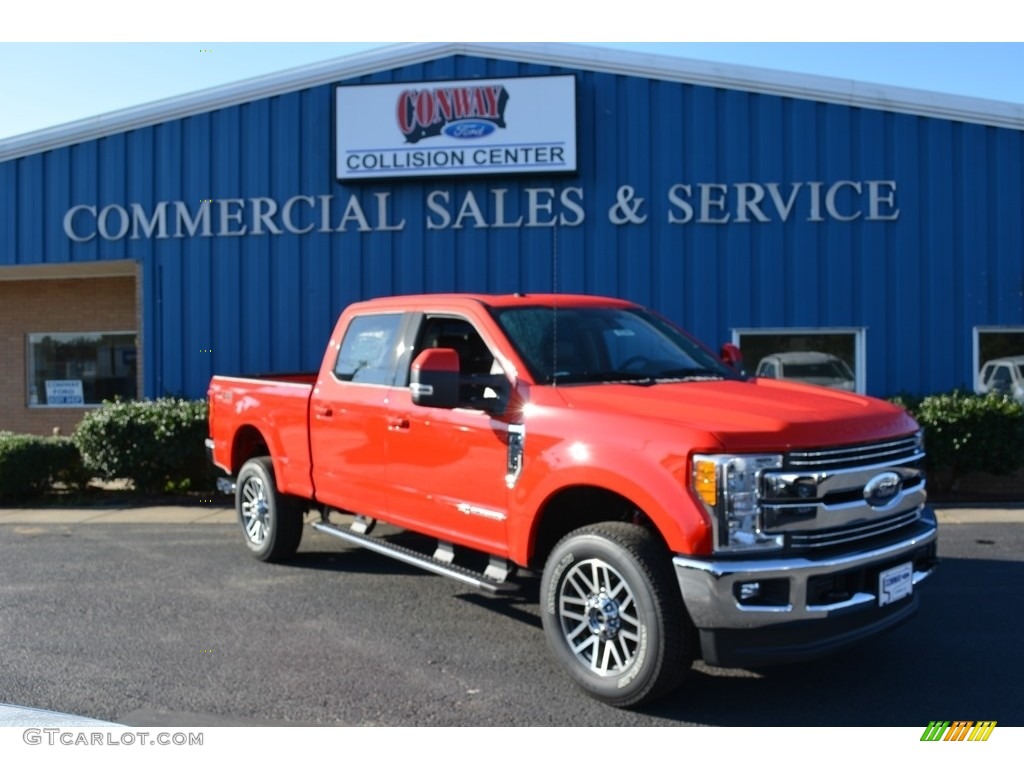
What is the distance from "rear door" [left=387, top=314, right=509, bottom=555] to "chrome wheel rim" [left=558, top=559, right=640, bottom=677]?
60 cm

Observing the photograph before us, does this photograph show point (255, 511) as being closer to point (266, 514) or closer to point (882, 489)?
point (266, 514)

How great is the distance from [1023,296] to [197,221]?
35.3 ft

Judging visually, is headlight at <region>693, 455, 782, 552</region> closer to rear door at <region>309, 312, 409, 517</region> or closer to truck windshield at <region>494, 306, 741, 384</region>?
truck windshield at <region>494, 306, 741, 384</region>

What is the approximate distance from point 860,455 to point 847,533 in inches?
14.3

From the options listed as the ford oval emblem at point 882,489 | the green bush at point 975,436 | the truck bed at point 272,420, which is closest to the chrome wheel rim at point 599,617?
the ford oval emblem at point 882,489

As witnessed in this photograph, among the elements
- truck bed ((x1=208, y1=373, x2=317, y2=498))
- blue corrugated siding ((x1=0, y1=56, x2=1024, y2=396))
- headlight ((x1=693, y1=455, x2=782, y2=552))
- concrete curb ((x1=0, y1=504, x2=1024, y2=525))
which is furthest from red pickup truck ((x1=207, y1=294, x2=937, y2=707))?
blue corrugated siding ((x1=0, y1=56, x2=1024, y2=396))

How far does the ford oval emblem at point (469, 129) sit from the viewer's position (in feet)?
40.2

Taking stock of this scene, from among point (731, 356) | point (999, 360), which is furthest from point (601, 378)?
point (999, 360)

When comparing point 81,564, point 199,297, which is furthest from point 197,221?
point 81,564

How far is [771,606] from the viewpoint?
404cm

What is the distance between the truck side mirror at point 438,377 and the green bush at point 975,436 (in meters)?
6.90

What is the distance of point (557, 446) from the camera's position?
4.73 metres

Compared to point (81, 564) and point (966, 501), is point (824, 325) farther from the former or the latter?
point (81, 564)

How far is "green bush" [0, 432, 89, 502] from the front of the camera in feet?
35.7
